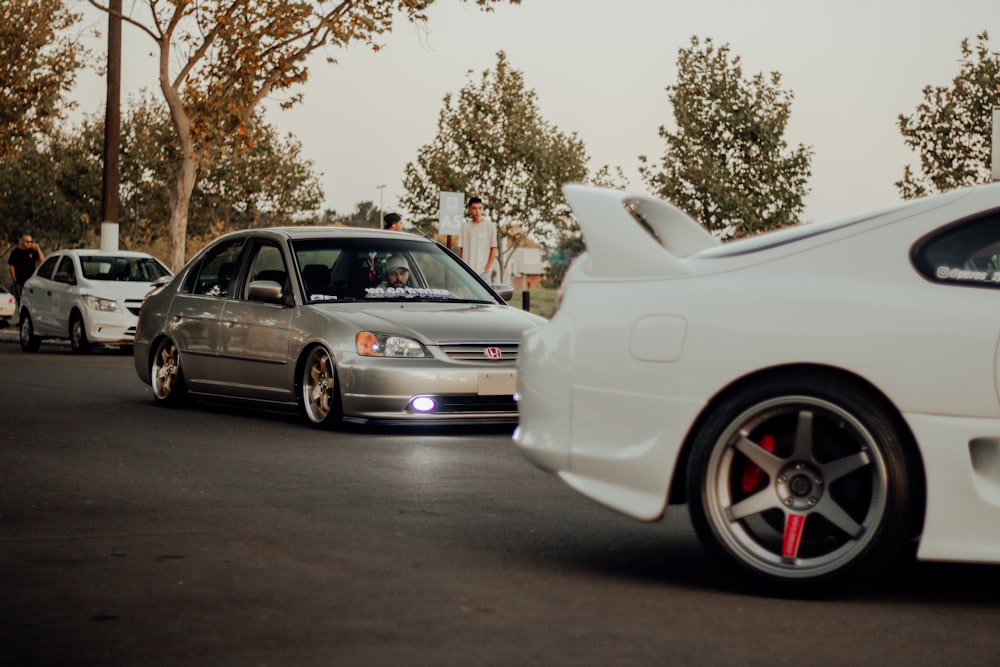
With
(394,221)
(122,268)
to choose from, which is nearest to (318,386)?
(394,221)

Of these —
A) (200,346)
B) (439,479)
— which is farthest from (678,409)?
(200,346)

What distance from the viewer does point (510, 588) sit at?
561cm

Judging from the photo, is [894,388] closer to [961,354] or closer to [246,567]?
[961,354]

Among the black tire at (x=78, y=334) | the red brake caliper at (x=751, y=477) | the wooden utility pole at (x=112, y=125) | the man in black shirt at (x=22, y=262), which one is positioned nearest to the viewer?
the red brake caliper at (x=751, y=477)

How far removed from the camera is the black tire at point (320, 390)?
11195mm

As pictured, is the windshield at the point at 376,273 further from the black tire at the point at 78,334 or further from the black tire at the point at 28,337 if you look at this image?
the black tire at the point at 28,337

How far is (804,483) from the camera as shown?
555 cm

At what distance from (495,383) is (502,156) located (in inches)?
1607

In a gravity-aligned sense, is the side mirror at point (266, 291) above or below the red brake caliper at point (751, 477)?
above

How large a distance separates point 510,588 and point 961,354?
174 cm

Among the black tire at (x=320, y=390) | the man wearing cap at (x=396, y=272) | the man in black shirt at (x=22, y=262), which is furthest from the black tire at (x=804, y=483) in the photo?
the man in black shirt at (x=22, y=262)

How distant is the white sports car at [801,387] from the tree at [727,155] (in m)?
34.5

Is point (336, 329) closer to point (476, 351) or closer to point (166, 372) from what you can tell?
point (476, 351)

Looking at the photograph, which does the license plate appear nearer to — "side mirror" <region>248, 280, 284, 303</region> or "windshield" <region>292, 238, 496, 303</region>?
"windshield" <region>292, 238, 496, 303</region>
